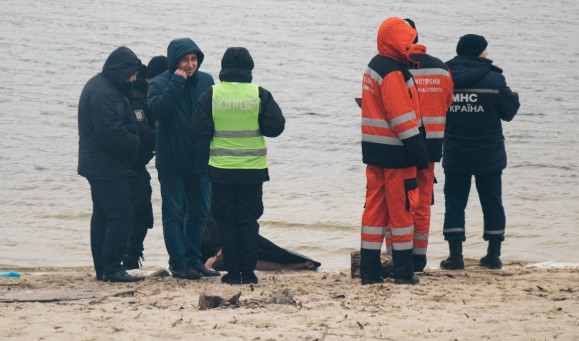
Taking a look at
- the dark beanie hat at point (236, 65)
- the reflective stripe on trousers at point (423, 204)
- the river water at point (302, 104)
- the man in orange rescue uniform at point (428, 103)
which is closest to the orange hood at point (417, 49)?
the man in orange rescue uniform at point (428, 103)

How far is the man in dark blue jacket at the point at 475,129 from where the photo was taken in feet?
27.7

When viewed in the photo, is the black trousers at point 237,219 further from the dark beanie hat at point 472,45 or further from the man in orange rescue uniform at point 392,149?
the dark beanie hat at point 472,45

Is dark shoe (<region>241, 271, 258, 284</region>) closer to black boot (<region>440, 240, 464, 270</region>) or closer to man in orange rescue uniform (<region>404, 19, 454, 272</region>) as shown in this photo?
man in orange rescue uniform (<region>404, 19, 454, 272</region>)

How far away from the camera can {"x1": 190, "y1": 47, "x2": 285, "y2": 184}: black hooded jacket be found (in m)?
7.68

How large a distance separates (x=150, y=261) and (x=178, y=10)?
38.9 meters

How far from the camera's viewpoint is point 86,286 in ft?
26.1

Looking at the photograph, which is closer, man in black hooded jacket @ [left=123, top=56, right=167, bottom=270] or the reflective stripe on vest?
the reflective stripe on vest

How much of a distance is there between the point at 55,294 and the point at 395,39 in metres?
3.06

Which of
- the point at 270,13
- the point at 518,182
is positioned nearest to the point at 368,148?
the point at 518,182

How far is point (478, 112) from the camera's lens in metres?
8.44

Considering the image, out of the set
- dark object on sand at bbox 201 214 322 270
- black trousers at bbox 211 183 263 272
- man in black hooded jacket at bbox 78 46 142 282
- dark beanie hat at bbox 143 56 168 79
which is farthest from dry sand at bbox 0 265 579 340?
dark beanie hat at bbox 143 56 168 79

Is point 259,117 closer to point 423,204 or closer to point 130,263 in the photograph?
point 423,204

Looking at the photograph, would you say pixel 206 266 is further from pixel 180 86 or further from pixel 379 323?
pixel 379 323

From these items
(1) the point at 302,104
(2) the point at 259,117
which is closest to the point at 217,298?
(2) the point at 259,117
